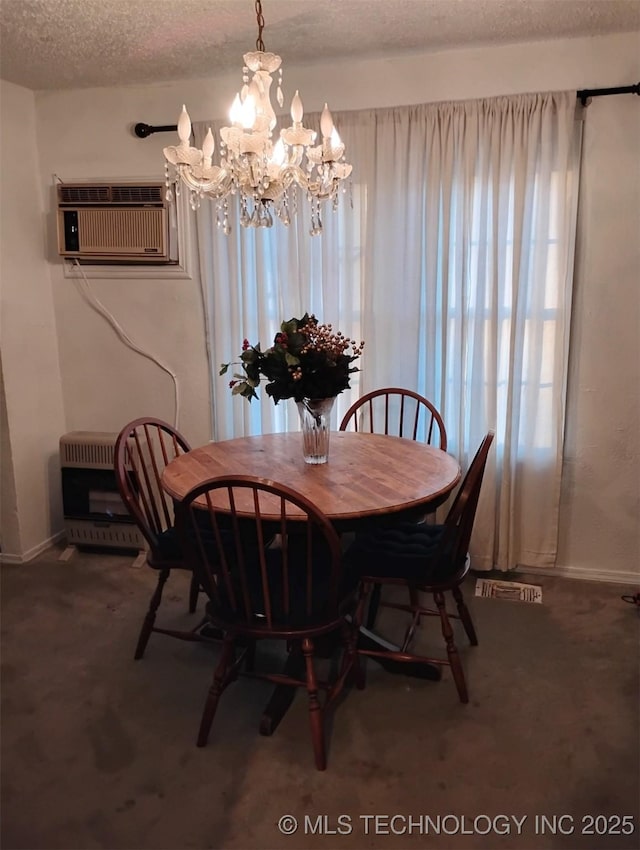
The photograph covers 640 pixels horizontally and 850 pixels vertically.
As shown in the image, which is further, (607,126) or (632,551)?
(632,551)

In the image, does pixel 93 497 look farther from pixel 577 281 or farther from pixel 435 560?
pixel 577 281

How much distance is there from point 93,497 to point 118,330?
940mm

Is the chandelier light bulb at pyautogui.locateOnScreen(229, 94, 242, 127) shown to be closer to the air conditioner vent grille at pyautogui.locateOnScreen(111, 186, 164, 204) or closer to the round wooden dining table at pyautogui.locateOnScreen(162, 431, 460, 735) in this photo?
the round wooden dining table at pyautogui.locateOnScreen(162, 431, 460, 735)

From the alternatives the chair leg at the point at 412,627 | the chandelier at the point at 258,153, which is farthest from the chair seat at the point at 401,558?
the chandelier at the point at 258,153

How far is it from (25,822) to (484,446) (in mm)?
1731

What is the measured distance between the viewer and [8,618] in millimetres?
2770

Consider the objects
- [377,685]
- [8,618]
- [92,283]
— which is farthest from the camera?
[92,283]

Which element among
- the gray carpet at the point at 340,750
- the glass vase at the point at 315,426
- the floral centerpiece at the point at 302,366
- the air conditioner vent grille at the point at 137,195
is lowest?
the gray carpet at the point at 340,750

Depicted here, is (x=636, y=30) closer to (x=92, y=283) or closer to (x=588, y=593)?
(x=588, y=593)

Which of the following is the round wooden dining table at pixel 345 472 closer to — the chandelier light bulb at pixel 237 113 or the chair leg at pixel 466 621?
the chair leg at pixel 466 621

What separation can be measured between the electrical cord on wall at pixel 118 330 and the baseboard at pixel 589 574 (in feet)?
6.63

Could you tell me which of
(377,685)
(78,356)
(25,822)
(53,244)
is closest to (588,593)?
(377,685)

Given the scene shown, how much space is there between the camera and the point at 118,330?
348 centimetres

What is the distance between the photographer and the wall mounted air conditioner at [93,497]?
334 centimetres
